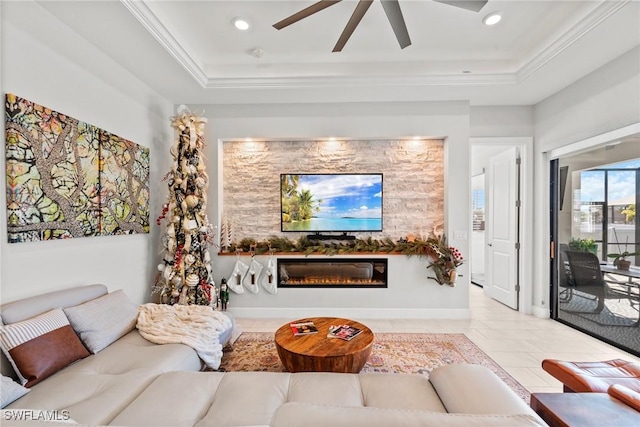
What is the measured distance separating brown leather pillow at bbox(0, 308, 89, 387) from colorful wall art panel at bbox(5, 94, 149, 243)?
60cm

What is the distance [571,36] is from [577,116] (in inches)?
43.0

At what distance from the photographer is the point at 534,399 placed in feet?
4.36

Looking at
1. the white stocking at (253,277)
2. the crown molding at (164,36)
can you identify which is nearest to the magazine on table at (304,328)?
the white stocking at (253,277)

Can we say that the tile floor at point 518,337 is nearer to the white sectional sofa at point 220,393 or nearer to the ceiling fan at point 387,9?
the white sectional sofa at point 220,393

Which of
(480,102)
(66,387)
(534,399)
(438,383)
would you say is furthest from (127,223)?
(480,102)

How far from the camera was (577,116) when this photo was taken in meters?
3.14

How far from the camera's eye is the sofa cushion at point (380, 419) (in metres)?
0.73

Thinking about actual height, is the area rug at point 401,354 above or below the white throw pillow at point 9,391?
below

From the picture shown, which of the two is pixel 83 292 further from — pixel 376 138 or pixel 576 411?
pixel 376 138

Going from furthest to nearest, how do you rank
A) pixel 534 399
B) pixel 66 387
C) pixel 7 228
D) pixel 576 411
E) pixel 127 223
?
1. pixel 127 223
2. pixel 7 228
3. pixel 66 387
4. pixel 534 399
5. pixel 576 411

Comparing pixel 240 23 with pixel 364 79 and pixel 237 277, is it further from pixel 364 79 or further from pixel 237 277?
pixel 237 277

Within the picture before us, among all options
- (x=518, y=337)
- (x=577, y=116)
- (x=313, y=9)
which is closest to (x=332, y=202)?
(x=313, y=9)

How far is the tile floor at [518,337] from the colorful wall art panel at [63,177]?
6.46 feet

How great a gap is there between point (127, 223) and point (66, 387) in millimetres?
1721
